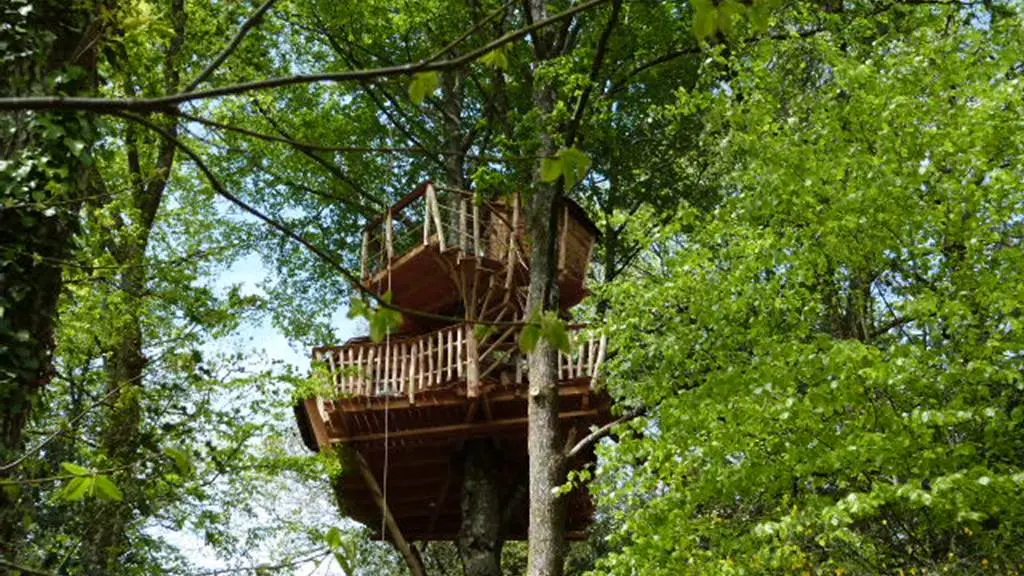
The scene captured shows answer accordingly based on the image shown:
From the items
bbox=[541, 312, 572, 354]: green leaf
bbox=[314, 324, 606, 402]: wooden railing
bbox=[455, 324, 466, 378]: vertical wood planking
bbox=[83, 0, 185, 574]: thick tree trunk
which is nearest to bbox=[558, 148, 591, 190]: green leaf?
bbox=[541, 312, 572, 354]: green leaf

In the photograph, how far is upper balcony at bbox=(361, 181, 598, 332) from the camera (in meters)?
12.4

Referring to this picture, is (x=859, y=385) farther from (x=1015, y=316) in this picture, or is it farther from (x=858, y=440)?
(x=1015, y=316)

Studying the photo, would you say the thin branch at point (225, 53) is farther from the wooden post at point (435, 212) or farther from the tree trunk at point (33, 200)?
the wooden post at point (435, 212)

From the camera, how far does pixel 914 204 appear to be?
7398 mm

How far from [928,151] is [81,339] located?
10.1 metres

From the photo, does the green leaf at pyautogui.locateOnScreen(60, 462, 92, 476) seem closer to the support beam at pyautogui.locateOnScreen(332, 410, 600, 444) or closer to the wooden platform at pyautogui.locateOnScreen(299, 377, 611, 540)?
the wooden platform at pyautogui.locateOnScreen(299, 377, 611, 540)

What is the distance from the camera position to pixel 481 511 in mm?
12469

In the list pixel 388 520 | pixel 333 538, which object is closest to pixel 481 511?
pixel 388 520

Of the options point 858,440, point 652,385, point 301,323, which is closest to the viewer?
point 858,440

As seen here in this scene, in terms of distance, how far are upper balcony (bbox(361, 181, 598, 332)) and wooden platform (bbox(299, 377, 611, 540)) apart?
1.30m

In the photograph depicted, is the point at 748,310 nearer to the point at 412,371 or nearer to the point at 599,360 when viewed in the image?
the point at 599,360

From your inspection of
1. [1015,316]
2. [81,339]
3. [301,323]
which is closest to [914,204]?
[1015,316]

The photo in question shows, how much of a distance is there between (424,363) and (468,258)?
1.51m

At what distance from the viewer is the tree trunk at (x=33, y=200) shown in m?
4.10
